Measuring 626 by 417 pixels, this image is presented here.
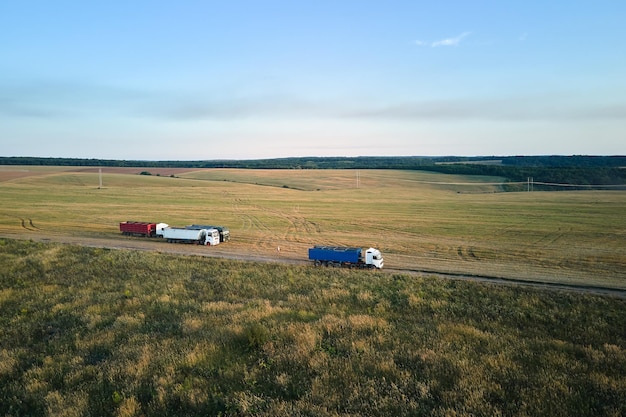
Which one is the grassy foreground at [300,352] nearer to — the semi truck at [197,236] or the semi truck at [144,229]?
the semi truck at [197,236]

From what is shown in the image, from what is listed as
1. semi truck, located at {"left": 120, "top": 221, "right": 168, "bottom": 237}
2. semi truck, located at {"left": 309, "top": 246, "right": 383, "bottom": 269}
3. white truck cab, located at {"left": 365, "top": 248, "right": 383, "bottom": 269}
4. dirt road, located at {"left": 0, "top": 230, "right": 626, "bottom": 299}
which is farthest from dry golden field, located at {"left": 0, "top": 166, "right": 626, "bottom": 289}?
white truck cab, located at {"left": 365, "top": 248, "right": 383, "bottom": 269}

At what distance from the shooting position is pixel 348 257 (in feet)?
117

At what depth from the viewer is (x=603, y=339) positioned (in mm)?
14578

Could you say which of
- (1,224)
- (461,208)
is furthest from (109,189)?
(461,208)

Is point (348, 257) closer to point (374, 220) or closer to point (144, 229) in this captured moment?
point (144, 229)

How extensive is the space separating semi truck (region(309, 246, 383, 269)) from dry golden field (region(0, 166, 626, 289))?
3.19 metres

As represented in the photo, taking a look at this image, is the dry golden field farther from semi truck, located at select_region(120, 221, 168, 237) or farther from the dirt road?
semi truck, located at select_region(120, 221, 168, 237)

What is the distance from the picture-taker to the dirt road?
99.1ft

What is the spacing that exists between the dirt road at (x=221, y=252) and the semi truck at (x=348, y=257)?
1.24m

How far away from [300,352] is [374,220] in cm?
5270

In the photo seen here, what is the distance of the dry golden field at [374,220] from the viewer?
39688mm

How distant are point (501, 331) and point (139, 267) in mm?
22965

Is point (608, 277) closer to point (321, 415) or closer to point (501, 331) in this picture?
point (501, 331)

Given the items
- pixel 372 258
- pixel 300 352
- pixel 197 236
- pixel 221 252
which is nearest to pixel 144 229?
pixel 197 236
